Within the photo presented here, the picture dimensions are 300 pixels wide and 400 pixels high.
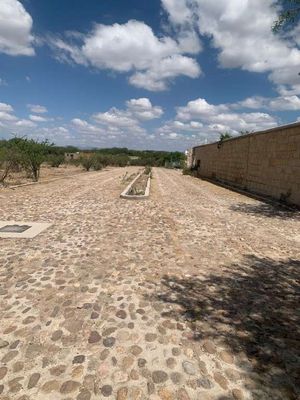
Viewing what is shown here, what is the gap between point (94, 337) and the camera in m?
2.93

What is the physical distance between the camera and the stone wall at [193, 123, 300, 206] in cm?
1233

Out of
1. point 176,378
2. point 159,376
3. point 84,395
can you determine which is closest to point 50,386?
point 84,395

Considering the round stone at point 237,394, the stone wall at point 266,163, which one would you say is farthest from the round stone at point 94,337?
the stone wall at point 266,163

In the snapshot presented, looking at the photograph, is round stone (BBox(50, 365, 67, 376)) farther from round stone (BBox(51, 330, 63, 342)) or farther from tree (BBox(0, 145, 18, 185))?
tree (BBox(0, 145, 18, 185))

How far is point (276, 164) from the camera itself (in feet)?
45.5

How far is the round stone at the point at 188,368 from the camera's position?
252 cm

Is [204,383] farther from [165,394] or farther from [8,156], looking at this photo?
[8,156]

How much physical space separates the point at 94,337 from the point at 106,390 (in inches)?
27.1

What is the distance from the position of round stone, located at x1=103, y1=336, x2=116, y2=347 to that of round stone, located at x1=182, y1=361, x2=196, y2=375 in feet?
2.36

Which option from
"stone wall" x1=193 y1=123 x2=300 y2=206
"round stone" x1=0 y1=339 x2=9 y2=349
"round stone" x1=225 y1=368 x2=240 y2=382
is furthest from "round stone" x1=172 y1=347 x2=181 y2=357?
"stone wall" x1=193 y1=123 x2=300 y2=206

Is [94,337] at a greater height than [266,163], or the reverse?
[266,163]

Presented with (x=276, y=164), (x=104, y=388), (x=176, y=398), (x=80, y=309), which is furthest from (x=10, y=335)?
(x=276, y=164)

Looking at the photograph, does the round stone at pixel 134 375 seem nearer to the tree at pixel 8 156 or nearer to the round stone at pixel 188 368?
the round stone at pixel 188 368

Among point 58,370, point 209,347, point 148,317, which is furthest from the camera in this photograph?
point 148,317
